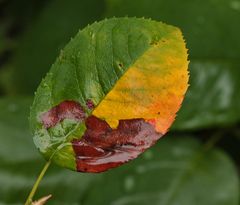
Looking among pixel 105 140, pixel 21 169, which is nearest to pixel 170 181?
pixel 21 169

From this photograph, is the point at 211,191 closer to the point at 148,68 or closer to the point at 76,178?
the point at 76,178

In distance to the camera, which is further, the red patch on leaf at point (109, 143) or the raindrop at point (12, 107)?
the raindrop at point (12, 107)

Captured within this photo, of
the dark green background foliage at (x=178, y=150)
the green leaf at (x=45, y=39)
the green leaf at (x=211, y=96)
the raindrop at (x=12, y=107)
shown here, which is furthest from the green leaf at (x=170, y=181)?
the green leaf at (x=45, y=39)

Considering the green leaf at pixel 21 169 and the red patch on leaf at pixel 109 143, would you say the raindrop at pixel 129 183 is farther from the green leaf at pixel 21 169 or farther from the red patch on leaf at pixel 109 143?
the red patch on leaf at pixel 109 143

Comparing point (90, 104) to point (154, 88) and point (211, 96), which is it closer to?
point (154, 88)

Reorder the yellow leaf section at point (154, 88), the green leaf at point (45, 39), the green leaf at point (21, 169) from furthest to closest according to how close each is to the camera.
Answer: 1. the green leaf at point (45, 39)
2. the green leaf at point (21, 169)
3. the yellow leaf section at point (154, 88)
